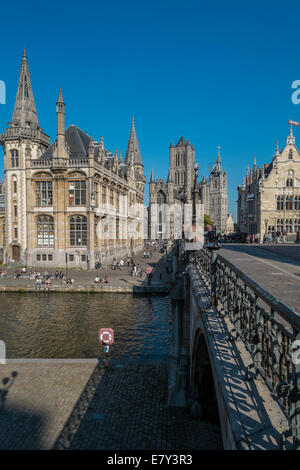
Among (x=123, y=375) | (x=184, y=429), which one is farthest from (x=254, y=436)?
(x=123, y=375)

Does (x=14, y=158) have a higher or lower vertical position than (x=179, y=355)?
higher

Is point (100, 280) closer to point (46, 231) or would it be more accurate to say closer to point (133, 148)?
point (46, 231)

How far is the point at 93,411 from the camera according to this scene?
11328 mm

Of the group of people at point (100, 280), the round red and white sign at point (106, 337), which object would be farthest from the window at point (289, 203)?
the round red and white sign at point (106, 337)

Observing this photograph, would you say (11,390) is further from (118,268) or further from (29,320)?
(118,268)

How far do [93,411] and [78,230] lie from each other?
104 ft

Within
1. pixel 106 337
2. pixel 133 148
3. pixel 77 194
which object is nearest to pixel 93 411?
pixel 106 337

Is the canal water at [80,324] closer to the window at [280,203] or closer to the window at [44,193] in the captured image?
the window at [44,193]

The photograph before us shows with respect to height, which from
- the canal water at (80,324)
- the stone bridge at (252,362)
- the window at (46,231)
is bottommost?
the canal water at (80,324)

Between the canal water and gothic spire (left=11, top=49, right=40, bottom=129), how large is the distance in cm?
2725

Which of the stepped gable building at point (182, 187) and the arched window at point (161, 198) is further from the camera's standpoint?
the arched window at point (161, 198)

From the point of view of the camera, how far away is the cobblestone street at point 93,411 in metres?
9.77

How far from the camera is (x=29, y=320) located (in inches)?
908

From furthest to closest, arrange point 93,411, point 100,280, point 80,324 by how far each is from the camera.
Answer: point 100,280 < point 80,324 < point 93,411
